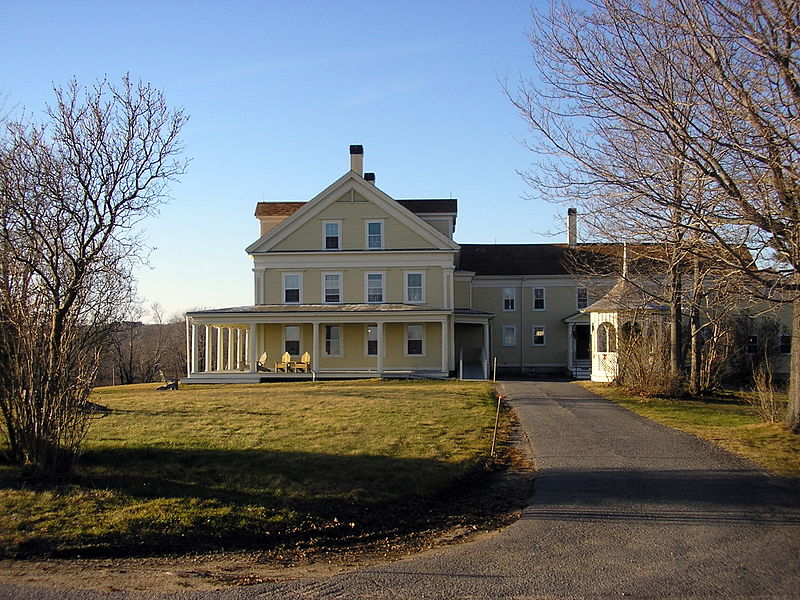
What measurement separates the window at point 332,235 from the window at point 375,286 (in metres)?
2.03

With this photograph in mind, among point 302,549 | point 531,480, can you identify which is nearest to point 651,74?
point 531,480

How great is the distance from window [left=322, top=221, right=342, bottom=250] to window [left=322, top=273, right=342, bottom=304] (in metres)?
1.29

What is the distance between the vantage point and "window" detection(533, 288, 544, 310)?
4103cm

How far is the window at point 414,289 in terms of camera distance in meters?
34.7

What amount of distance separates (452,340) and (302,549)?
89.5 feet

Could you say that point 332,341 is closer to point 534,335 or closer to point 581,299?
point 534,335

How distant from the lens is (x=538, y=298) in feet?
135

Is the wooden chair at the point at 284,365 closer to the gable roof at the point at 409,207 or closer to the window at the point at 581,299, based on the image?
the gable roof at the point at 409,207

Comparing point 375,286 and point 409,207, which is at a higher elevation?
point 409,207

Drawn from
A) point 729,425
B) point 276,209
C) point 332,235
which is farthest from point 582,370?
point 729,425

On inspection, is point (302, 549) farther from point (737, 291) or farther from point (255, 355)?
point (255, 355)

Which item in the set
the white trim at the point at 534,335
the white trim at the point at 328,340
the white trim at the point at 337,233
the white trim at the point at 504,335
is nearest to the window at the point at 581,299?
the white trim at the point at 534,335

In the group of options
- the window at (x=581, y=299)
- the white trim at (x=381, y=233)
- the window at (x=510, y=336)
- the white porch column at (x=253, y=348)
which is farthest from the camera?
the window at (x=510, y=336)

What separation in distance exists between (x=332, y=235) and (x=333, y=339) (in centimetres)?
478
